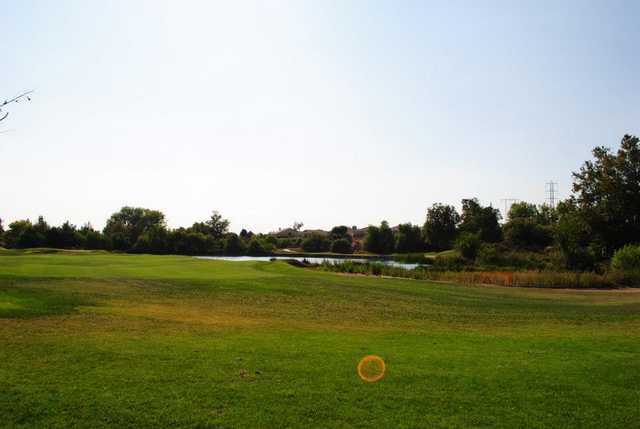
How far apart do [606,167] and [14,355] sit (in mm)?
63222

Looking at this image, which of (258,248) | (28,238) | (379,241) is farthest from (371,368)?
(379,241)

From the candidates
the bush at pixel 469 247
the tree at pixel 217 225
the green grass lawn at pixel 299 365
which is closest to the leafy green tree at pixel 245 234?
the tree at pixel 217 225

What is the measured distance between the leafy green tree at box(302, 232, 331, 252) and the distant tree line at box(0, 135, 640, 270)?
0.75 feet

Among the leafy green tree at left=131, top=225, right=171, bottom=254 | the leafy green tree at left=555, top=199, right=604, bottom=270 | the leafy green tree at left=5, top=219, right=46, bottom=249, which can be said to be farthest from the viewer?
the leafy green tree at left=131, top=225, right=171, bottom=254

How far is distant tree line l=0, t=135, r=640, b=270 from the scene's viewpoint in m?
57.2

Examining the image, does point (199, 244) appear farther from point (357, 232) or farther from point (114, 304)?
point (357, 232)

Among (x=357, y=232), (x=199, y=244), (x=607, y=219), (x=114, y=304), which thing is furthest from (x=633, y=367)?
(x=357, y=232)

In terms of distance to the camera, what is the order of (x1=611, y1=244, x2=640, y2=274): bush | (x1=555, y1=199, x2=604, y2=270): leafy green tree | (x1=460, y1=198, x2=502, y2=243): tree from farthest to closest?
(x1=460, y1=198, x2=502, y2=243): tree → (x1=555, y1=199, x2=604, y2=270): leafy green tree → (x1=611, y1=244, x2=640, y2=274): bush

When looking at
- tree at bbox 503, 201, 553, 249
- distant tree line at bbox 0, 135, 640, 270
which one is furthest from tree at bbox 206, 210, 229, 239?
tree at bbox 503, 201, 553, 249

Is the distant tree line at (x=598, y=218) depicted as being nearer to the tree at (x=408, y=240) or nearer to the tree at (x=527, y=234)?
the tree at (x=527, y=234)

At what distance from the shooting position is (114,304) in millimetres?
16922

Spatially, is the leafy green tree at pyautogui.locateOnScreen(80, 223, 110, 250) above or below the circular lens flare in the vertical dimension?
above

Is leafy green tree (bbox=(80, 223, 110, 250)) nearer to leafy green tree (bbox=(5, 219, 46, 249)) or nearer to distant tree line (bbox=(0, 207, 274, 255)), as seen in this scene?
distant tree line (bbox=(0, 207, 274, 255))

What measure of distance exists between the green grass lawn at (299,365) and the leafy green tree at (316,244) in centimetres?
10298
